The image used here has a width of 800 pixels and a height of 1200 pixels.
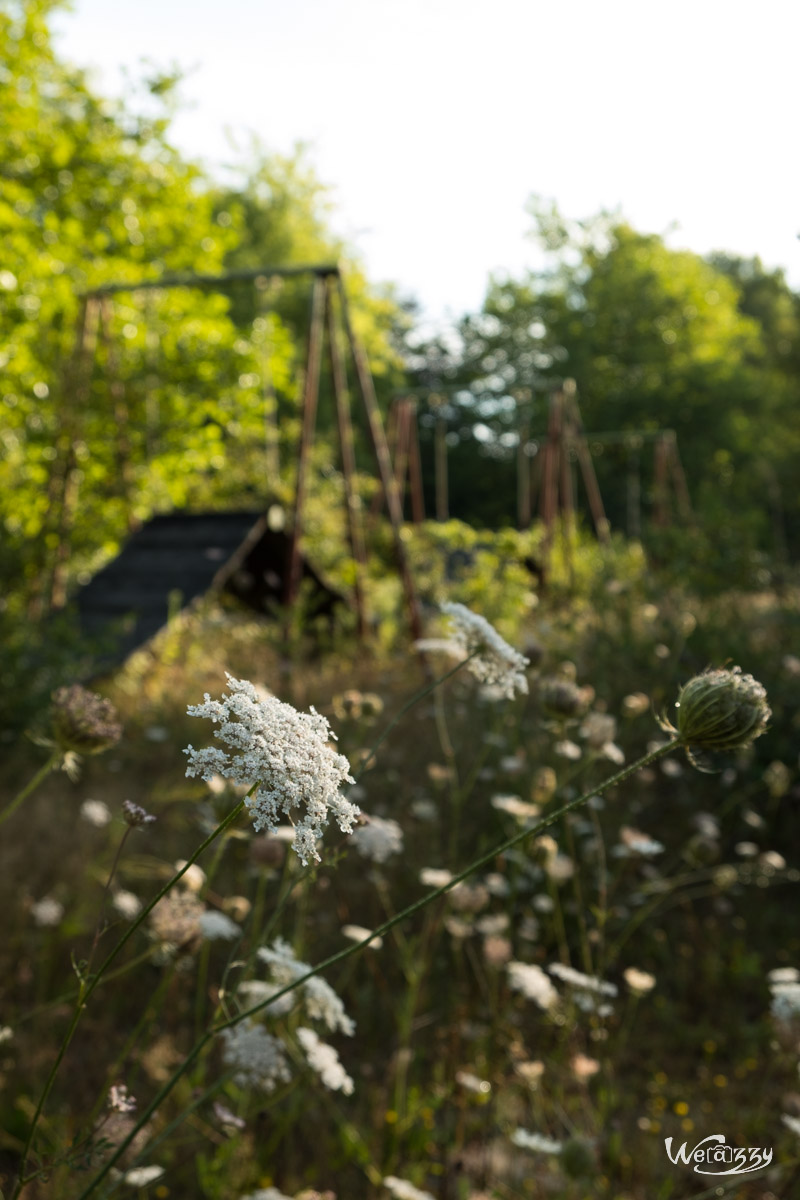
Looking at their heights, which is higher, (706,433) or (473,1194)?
(706,433)

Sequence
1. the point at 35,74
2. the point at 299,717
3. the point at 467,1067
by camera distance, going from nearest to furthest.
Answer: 1. the point at 299,717
2. the point at 467,1067
3. the point at 35,74

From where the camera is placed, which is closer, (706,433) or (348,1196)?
(348,1196)

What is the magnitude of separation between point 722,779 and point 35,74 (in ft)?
28.7

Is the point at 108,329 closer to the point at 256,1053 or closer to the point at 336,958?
the point at 256,1053

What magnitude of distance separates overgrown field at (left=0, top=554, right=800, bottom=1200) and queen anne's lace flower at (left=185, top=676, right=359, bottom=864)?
18cm

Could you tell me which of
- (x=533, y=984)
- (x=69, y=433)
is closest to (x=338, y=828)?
(x=533, y=984)

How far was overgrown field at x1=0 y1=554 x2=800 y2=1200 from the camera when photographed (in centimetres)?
161

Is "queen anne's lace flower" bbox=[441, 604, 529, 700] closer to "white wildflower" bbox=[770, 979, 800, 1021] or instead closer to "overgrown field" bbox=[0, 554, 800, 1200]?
"overgrown field" bbox=[0, 554, 800, 1200]

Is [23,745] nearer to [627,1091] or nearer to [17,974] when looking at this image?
[17,974]

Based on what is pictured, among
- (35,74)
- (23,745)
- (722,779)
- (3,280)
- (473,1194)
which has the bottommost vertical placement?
(473,1194)

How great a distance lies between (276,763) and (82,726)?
0.69 m

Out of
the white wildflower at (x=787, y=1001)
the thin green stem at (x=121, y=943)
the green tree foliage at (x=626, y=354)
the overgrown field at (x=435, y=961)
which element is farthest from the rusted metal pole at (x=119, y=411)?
the green tree foliage at (x=626, y=354)

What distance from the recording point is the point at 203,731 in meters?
4.49

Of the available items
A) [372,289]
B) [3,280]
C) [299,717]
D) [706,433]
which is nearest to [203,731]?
[299,717]
